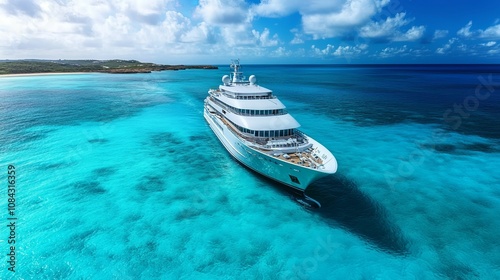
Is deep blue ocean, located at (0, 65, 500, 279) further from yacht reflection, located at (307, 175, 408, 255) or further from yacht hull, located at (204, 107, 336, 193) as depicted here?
yacht hull, located at (204, 107, 336, 193)

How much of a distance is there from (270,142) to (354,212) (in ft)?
31.8

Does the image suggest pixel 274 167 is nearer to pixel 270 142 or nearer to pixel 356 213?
pixel 270 142

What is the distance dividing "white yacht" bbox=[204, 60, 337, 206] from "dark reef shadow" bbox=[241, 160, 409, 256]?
193 centimetres

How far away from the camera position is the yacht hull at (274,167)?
810 inches

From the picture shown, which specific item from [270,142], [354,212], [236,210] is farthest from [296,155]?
[236,210]

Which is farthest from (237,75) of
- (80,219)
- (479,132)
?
(479,132)

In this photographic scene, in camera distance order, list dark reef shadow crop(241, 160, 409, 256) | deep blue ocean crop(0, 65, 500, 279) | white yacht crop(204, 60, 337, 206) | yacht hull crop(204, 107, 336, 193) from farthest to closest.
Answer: white yacht crop(204, 60, 337, 206) → yacht hull crop(204, 107, 336, 193) → dark reef shadow crop(241, 160, 409, 256) → deep blue ocean crop(0, 65, 500, 279)

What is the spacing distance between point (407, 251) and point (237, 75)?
36.7 m

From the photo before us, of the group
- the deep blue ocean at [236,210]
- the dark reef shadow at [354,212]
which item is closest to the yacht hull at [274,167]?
the dark reef shadow at [354,212]

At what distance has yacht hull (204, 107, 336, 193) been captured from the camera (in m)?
20.6

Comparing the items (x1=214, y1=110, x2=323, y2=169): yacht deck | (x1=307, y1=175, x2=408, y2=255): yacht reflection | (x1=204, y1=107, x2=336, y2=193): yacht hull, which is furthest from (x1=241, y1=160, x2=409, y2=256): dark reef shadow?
(x1=214, y1=110, x2=323, y2=169): yacht deck

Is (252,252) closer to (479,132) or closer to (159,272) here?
(159,272)

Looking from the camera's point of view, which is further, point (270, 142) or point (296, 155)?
point (270, 142)

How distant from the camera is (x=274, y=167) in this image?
22906 millimetres
